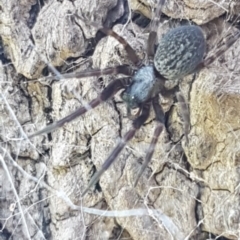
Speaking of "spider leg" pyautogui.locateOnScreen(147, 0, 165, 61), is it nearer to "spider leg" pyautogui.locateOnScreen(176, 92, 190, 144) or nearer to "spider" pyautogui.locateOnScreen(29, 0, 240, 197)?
"spider" pyautogui.locateOnScreen(29, 0, 240, 197)

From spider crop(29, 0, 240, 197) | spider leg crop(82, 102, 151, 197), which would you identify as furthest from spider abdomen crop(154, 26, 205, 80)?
spider leg crop(82, 102, 151, 197)

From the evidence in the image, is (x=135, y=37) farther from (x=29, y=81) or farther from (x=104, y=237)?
(x=104, y=237)

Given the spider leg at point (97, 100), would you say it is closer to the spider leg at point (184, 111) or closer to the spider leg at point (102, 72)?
the spider leg at point (102, 72)

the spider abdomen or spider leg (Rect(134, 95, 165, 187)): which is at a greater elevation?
the spider abdomen

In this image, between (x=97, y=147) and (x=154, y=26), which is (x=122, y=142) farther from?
(x=154, y=26)

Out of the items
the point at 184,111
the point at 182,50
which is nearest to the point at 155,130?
the point at 184,111

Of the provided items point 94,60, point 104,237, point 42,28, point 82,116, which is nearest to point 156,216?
point 104,237
